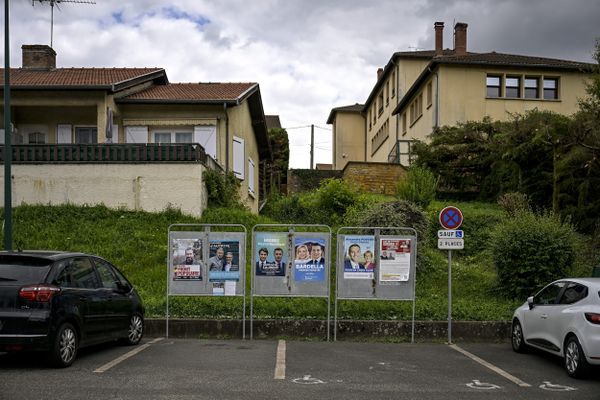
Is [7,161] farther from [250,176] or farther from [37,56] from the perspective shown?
[250,176]

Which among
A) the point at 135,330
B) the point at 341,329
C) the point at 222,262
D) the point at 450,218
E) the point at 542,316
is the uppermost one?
the point at 450,218

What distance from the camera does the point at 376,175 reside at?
103ft

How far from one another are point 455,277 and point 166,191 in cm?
985

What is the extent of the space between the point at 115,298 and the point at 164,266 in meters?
6.80

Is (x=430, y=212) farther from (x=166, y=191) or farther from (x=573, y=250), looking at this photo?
(x=166, y=191)

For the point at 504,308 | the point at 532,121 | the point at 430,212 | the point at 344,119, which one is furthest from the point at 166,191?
the point at 344,119

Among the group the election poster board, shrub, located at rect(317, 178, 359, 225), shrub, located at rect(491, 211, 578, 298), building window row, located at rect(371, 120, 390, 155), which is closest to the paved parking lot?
the election poster board

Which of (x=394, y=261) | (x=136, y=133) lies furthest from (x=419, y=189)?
(x=136, y=133)

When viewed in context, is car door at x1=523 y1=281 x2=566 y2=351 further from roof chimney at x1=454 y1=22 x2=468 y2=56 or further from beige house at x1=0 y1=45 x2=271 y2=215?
roof chimney at x1=454 y1=22 x2=468 y2=56

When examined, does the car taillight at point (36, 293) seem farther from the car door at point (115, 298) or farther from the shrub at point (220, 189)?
the shrub at point (220, 189)

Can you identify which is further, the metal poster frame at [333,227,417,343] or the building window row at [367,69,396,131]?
the building window row at [367,69,396,131]

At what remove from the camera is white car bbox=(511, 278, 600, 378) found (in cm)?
932

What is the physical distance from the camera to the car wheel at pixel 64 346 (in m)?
8.99

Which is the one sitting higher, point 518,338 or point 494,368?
point 518,338
